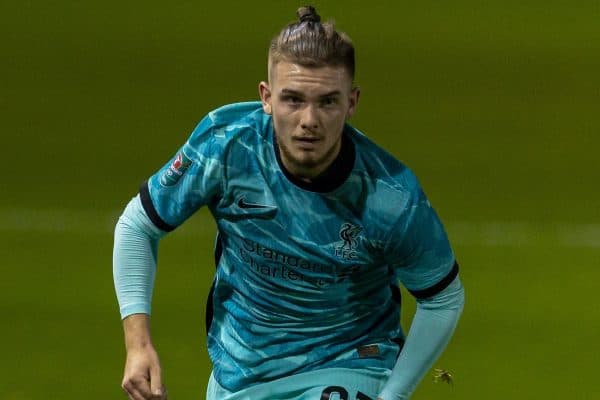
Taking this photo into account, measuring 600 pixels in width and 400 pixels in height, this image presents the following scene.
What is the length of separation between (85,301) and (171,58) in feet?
8.79

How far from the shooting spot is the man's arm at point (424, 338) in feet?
12.0

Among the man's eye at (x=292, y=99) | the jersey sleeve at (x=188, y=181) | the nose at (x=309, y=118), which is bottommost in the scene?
the jersey sleeve at (x=188, y=181)

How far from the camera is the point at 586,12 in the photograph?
9.65 meters

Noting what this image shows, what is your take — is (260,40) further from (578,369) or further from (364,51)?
(578,369)

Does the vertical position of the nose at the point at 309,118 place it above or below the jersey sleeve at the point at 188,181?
above

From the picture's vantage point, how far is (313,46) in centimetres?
352

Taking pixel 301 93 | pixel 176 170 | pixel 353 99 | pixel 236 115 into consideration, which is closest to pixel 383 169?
pixel 353 99

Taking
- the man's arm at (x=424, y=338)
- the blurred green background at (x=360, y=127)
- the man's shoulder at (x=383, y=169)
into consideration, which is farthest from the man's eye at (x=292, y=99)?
the blurred green background at (x=360, y=127)

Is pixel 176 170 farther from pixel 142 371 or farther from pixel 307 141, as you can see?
pixel 142 371


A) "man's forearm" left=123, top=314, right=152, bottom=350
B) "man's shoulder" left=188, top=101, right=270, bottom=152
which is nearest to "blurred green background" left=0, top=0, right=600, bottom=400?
"man's forearm" left=123, top=314, right=152, bottom=350

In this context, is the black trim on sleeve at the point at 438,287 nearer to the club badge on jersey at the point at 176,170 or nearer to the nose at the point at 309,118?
the nose at the point at 309,118

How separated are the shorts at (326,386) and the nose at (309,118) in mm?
669

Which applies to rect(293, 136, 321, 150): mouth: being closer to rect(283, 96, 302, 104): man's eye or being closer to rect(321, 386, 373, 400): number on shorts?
rect(283, 96, 302, 104): man's eye

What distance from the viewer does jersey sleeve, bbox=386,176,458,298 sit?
140 inches
